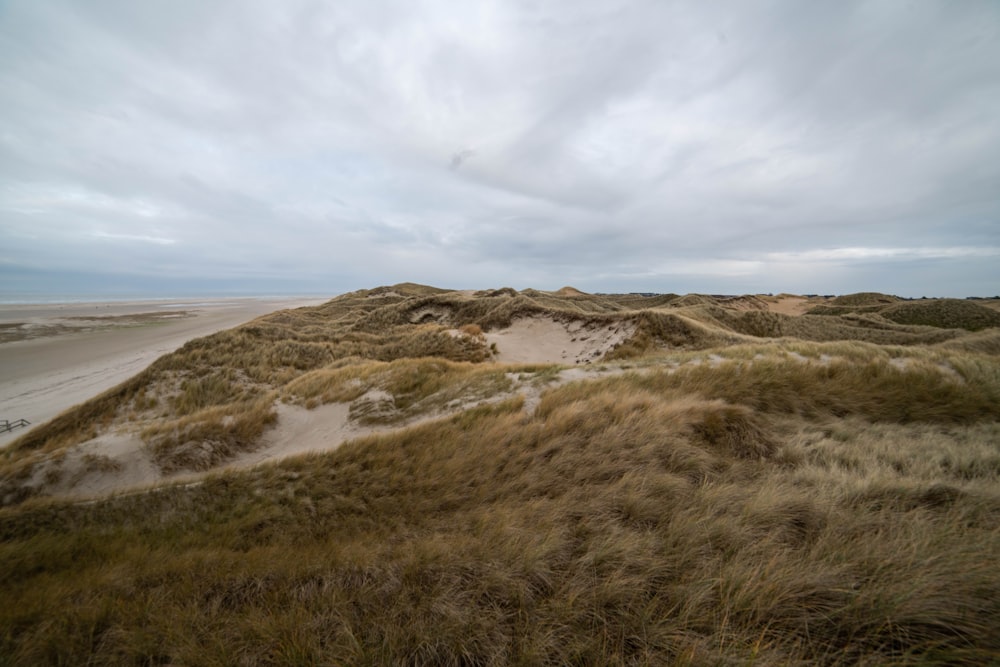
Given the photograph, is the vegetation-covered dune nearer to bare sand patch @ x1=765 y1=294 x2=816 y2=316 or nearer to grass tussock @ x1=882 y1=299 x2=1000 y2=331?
grass tussock @ x1=882 y1=299 x2=1000 y2=331

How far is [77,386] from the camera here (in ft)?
52.0

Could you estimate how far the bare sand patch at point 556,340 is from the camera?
1653cm

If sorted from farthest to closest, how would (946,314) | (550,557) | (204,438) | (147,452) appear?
(946,314), (204,438), (147,452), (550,557)

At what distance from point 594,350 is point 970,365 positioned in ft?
36.1

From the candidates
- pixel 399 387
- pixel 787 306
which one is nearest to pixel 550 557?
pixel 399 387

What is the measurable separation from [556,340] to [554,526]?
16.1m

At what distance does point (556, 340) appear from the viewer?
18922 millimetres

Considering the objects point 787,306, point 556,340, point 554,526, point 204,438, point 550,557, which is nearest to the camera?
point 550,557

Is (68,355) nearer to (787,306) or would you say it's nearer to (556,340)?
(556,340)

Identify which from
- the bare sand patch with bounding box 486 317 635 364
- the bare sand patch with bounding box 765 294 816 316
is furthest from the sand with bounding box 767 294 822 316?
the bare sand patch with bounding box 486 317 635 364

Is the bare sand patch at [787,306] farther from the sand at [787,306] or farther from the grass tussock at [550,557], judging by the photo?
the grass tussock at [550,557]

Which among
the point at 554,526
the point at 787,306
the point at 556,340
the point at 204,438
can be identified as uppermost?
the point at 787,306

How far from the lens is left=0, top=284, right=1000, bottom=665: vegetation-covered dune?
203 cm

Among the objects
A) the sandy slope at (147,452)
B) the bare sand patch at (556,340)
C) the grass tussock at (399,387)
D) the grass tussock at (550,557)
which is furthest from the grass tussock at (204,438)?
the bare sand patch at (556,340)
